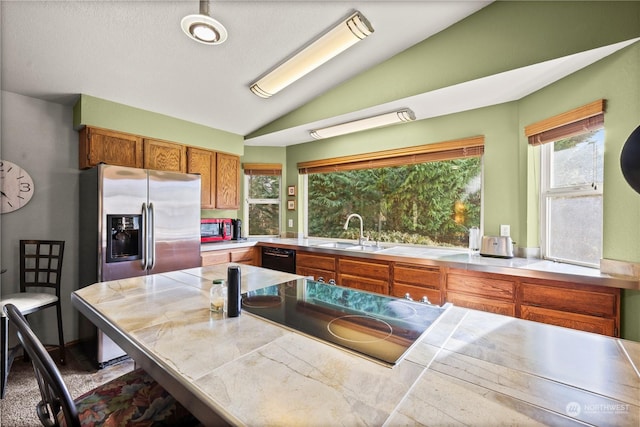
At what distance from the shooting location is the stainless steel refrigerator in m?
2.43

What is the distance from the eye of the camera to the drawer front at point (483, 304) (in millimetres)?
2178

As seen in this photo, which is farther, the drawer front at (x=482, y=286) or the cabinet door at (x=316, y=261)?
the cabinet door at (x=316, y=261)

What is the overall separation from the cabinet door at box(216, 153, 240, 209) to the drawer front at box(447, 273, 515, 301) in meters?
2.95

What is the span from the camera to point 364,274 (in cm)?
299

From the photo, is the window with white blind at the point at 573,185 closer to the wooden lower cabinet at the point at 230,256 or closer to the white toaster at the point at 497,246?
the white toaster at the point at 497,246

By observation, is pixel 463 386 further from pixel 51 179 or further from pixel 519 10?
pixel 51 179

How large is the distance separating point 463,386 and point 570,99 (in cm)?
255

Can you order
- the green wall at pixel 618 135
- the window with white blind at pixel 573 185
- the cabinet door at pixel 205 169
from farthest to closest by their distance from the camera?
the cabinet door at pixel 205 169 → the window with white blind at pixel 573 185 → the green wall at pixel 618 135

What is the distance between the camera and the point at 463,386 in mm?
690

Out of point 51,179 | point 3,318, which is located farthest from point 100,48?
point 3,318

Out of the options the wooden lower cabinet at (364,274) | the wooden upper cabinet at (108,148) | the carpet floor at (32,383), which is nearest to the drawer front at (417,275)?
the wooden lower cabinet at (364,274)

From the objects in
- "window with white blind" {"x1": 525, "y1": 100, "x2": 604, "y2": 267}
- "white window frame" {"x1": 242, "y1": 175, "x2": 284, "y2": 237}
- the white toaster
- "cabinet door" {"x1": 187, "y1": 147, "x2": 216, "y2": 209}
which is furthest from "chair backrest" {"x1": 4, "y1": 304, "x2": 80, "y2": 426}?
"white window frame" {"x1": 242, "y1": 175, "x2": 284, "y2": 237}

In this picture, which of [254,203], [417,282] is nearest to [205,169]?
[254,203]

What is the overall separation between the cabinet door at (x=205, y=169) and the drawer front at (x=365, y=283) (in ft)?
6.64
